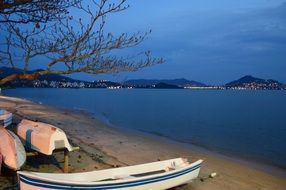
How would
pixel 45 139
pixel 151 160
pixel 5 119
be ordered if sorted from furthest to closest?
pixel 5 119, pixel 151 160, pixel 45 139

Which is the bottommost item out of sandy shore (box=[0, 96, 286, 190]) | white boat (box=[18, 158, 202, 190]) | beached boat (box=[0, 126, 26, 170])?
sandy shore (box=[0, 96, 286, 190])

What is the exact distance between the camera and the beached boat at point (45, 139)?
10445mm

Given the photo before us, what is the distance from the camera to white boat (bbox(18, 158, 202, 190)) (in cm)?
764

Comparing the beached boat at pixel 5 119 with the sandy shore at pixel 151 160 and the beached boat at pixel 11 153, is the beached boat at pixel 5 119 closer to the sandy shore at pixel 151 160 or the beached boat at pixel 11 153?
the sandy shore at pixel 151 160

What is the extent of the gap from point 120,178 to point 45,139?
2.47 m

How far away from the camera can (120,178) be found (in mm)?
9547

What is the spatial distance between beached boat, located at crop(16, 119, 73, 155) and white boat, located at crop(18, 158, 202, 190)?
1.77 m

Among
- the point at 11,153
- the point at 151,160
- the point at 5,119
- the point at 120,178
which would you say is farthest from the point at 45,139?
the point at 5,119

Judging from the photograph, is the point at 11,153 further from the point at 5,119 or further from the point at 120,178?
the point at 5,119

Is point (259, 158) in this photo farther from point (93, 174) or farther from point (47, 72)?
point (47, 72)

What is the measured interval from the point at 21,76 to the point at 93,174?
296cm

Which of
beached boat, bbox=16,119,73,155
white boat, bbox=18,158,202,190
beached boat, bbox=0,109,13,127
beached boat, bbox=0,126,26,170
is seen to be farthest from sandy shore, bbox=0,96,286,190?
beached boat, bbox=0,109,13,127

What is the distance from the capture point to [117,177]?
9672 mm

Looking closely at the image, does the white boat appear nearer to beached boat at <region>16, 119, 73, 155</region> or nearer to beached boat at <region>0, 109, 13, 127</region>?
beached boat at <region>16, 119, 73, 155</region>
